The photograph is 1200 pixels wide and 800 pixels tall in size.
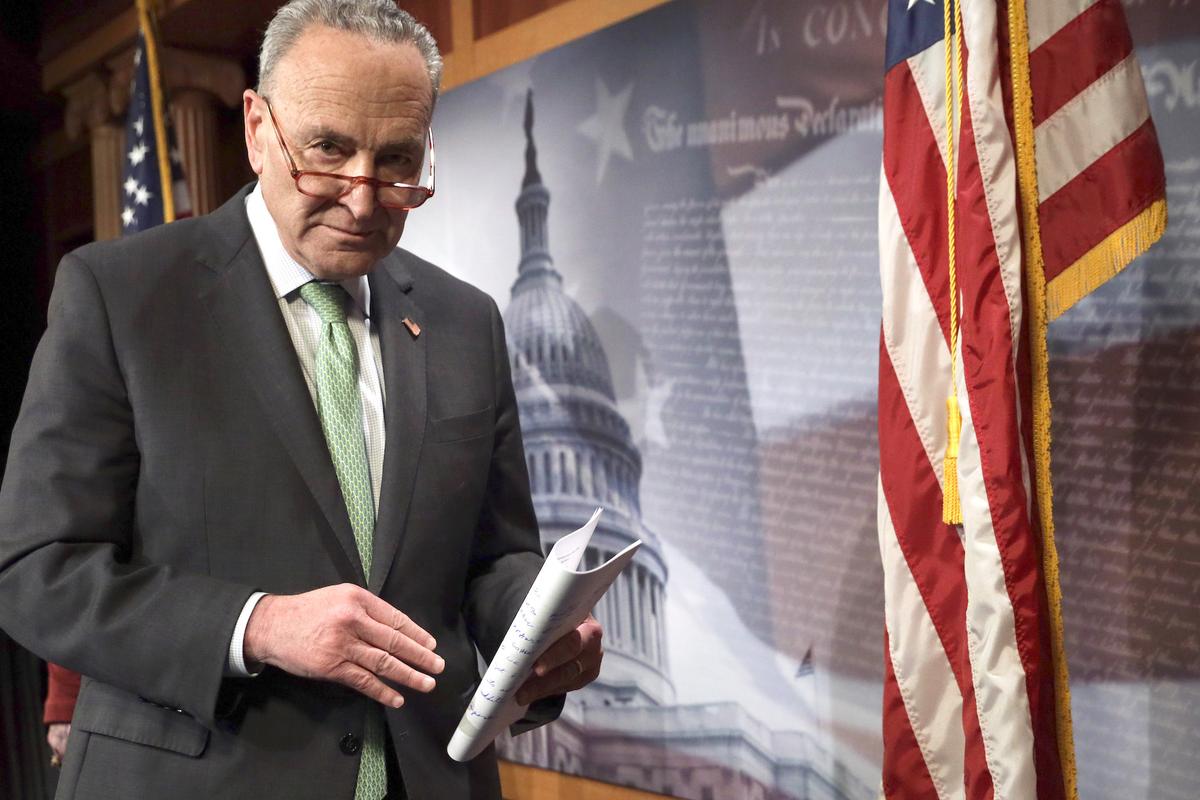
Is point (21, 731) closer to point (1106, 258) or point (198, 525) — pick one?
point (198, 525)

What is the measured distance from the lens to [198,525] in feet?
4.56

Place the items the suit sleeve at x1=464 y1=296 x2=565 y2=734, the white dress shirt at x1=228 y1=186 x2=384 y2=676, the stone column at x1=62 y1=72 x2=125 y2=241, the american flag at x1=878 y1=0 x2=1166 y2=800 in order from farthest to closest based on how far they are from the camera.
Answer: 1. the stone column at x1=62 y1=72 x2=125 y2=241
2. the american flag at x1=878 y1=0 x2=1166 y2=800
3. the suit sleeve at x1=464 y1=296 x2=565 y2=734
4. the white dress shirt at x1=228 y1=186 x2=384 y2=676

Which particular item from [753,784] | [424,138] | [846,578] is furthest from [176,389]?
[753,784]

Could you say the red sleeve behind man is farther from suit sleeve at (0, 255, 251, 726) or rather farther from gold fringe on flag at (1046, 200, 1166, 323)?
gold fringe on flag at (1046, 200, 1166, 323)

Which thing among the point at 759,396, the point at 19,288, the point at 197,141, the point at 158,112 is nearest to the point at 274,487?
the point at 759,396

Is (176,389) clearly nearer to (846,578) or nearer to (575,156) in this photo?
(846,578)

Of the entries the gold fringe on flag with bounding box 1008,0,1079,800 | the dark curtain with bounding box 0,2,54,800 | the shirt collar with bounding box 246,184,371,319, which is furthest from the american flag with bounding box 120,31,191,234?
the gold fringe on flag with bounding box 1008,0,1079,800

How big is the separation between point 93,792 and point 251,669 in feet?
0.86

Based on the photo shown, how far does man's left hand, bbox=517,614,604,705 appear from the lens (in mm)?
1417

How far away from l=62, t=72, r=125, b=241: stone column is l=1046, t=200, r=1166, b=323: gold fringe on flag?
13.0ft

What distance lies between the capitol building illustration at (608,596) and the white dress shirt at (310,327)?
147 cm

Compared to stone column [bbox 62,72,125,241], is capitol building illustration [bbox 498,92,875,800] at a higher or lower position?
lower

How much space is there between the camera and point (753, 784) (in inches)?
107

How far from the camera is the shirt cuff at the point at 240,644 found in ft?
4.29
